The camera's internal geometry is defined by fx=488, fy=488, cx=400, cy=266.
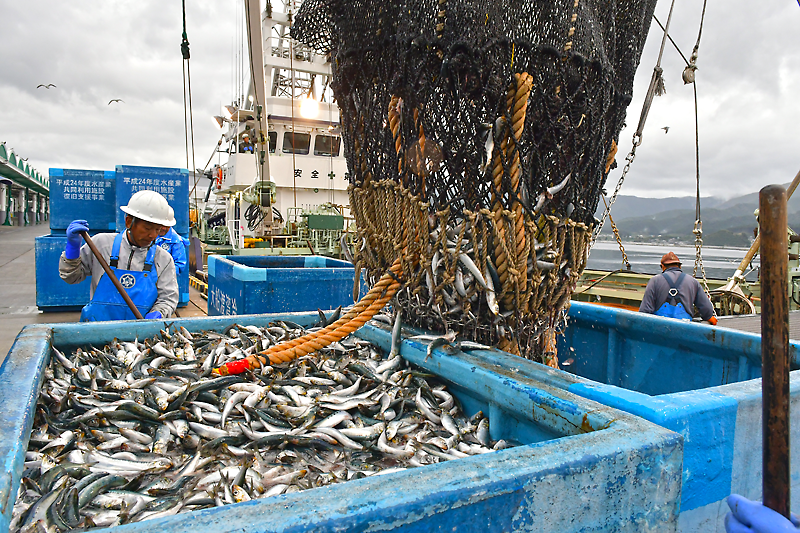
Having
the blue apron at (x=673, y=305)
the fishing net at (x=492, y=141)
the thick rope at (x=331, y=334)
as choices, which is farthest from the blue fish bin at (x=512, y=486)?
the blue apron at (x=673, y=305)

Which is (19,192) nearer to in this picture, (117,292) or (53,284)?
(53,284)

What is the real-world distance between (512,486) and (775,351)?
0.97 m

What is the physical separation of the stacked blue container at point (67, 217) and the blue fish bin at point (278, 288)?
3729 mm

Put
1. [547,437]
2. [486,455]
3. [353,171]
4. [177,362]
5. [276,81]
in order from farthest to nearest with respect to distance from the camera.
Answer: [276,81] < [353,171] < [177,362] < [547,437] < [486,455]

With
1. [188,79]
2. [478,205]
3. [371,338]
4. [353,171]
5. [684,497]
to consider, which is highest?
[188,79]

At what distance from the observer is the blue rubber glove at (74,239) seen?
5016 mm

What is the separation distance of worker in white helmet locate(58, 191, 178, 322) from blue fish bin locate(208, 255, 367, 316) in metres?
1.42

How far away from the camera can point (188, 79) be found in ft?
23.2

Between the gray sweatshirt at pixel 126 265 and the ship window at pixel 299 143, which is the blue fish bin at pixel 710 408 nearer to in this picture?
the gray sweatshirt at pixel 126 265

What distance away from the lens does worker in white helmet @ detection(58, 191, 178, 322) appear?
5.23 metres

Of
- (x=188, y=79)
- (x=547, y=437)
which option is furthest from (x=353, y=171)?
(x=188, y=79)

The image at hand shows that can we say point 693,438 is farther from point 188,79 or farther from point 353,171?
point 188,79

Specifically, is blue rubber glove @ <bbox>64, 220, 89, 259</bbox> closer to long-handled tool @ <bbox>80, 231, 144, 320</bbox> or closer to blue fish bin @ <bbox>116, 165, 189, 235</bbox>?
long-handled tool @ <bbox>80, 231, 144, 320</bbox>

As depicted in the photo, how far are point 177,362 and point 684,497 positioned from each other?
3.22m
